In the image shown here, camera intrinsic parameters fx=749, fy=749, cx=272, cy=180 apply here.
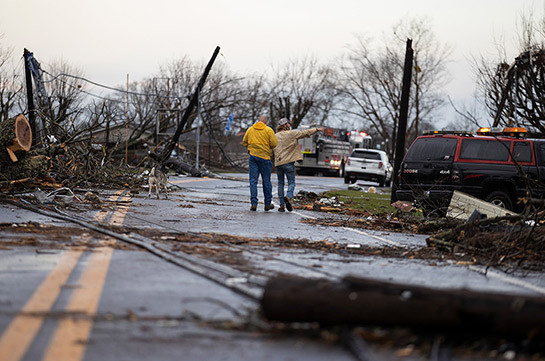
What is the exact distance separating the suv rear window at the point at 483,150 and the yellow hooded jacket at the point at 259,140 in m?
3.77

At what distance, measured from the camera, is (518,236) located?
26.5 ft

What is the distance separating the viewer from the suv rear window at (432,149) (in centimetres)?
1480

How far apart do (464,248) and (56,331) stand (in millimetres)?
5870

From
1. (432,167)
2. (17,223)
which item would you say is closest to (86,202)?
(17,223)

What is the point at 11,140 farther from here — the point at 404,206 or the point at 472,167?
the point at 472,167

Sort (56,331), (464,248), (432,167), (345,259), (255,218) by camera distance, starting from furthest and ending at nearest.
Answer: (432,167) → (255,218) → (464,248) → (345,259) → (56,331)

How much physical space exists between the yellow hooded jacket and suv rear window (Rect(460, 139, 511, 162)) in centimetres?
377

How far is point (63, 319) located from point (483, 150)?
12.0 m

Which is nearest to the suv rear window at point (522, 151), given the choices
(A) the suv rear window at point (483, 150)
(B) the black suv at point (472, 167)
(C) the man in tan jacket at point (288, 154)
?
(B) the black suv at point (472, 167)

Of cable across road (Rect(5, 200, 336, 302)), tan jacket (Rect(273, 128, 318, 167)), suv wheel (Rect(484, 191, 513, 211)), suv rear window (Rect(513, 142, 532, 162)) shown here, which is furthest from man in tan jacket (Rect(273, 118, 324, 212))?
cable across road (Rect(5, 200, 336, 302))

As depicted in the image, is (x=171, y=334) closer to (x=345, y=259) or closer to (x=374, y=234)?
(x=345, y=259)

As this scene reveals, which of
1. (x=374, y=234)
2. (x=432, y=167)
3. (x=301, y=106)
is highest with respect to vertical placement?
(x=301, y=106)

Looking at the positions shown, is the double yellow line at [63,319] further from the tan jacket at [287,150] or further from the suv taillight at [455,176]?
the suv taillight at [455,176]

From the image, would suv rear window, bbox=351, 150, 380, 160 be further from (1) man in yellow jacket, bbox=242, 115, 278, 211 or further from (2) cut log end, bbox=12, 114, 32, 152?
(2) cut log end, bbox=12, 114, 32, 152
